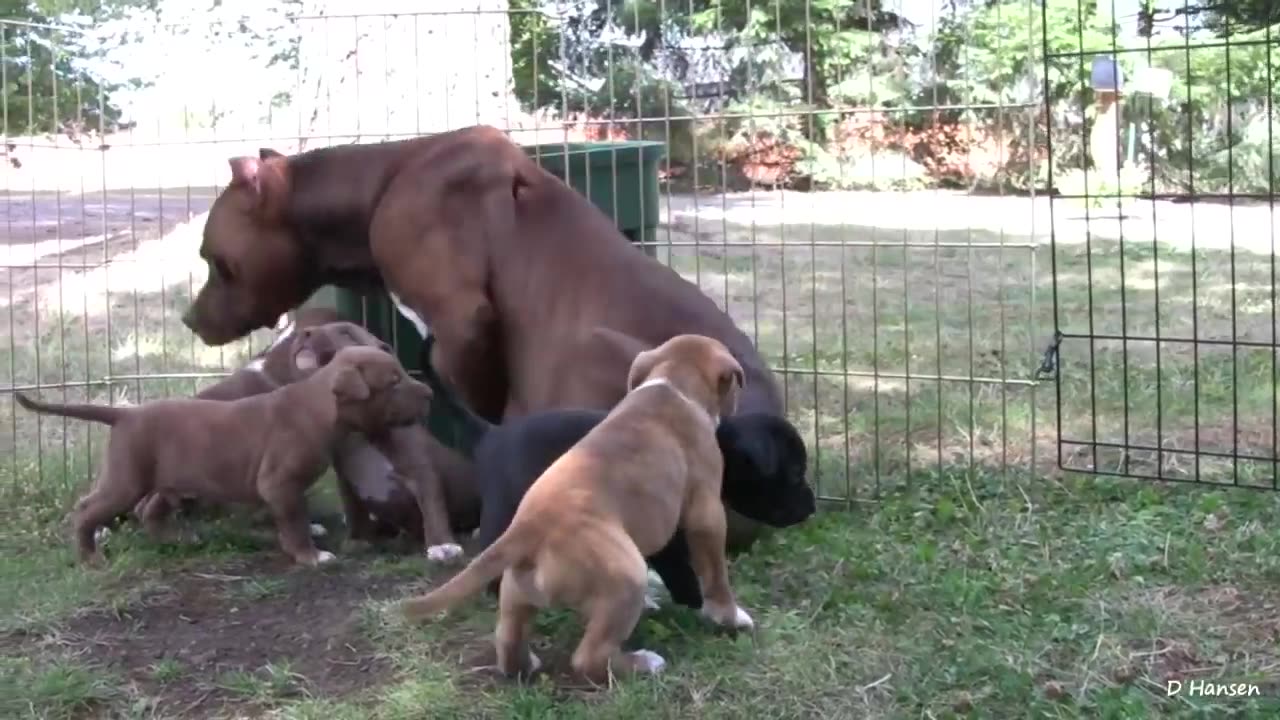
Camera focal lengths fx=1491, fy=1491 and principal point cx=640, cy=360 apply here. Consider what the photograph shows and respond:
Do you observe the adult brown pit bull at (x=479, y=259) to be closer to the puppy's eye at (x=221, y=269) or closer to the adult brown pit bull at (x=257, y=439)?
the puppy's eye at (x=221, y=269)

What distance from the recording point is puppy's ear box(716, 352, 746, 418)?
3996mm

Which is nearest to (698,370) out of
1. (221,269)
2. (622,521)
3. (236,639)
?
(622,521)

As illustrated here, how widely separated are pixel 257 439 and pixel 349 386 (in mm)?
383

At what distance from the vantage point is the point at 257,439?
482cm

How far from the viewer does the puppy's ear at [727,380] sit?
3996 millimetres

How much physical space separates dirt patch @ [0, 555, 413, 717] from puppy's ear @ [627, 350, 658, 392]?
0.99 m

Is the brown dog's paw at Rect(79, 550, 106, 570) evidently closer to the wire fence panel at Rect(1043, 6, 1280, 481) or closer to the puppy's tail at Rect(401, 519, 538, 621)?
the puppy's tail at Rect(401, 519, 538, 621)

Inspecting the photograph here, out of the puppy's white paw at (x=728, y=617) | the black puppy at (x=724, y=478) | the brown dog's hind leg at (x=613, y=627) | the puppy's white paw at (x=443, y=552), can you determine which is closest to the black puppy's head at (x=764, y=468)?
the black puppy at (x=724, y=478)

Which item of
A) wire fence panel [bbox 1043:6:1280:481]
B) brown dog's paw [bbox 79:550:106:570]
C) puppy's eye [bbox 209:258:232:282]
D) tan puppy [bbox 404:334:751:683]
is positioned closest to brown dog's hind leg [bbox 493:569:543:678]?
tan puppy [bbox 404:334:751:683]

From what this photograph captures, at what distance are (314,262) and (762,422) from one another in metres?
1.98

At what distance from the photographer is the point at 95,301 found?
9.70m

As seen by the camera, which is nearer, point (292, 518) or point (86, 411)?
point (292, 518)

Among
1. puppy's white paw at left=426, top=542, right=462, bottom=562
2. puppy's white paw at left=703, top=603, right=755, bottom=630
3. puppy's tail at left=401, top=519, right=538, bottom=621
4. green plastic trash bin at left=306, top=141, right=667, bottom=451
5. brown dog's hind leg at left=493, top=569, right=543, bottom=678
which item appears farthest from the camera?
green plastic trash bin at left=306, top=141, right=667, bottom=451

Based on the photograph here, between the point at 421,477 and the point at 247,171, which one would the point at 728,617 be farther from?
the point at 247,171
